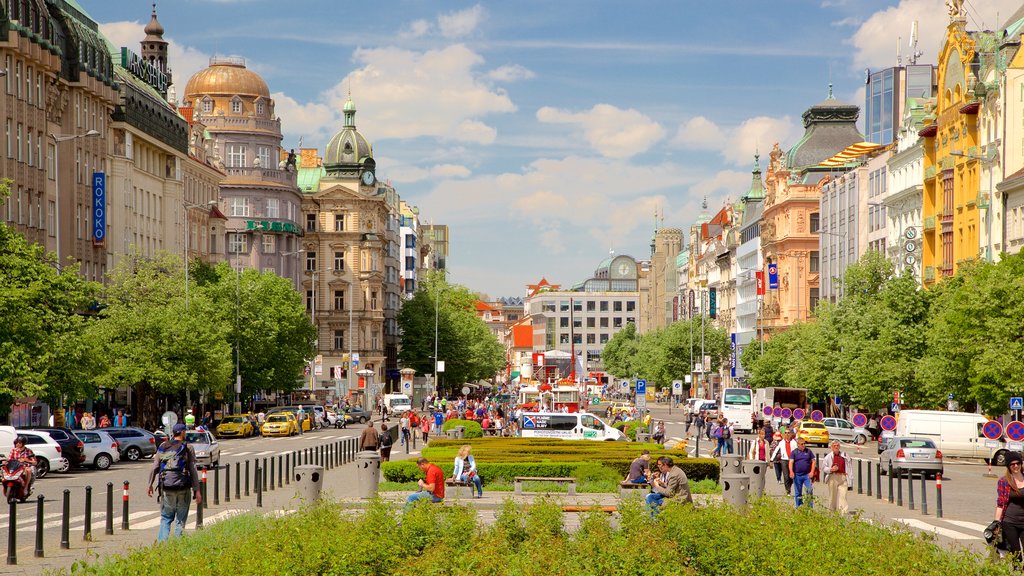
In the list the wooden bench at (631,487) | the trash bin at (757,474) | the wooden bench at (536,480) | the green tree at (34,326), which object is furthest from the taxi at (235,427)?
the trash bin at (757,474)

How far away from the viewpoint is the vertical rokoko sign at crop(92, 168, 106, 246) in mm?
81000

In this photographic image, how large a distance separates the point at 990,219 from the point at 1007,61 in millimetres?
7932

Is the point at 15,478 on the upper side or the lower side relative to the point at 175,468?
lower

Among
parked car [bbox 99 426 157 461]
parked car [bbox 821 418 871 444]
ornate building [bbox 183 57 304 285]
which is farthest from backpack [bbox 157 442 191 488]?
ornate building [bbox 183 57 304 285]

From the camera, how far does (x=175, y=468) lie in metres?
23.5

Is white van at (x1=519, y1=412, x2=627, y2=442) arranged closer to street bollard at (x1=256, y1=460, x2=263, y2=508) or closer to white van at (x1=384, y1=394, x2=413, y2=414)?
street bollard at (x1=256, y1=460, x2=263, y2=508)

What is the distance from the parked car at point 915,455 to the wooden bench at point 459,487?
14107 mm

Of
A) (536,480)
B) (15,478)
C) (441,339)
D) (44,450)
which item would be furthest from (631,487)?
(441,339)

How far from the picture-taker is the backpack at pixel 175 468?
921 inches

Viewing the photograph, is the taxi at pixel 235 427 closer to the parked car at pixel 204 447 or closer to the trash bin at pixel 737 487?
the parked car at pixel 204 447

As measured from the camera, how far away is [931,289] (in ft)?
233

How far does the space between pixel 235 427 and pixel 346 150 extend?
86118 millimetres

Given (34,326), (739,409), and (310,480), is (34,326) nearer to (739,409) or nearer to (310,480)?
(310,480)

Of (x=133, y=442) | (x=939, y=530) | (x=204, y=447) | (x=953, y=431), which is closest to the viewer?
(x=939, y=530)
